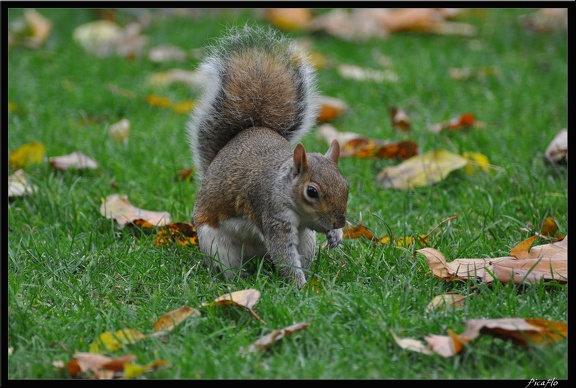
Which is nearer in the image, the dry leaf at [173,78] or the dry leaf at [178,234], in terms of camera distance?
the dry leaf at [178,234]

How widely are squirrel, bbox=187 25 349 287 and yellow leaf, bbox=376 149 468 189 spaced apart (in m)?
0.57

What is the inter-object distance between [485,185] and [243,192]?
1120mm

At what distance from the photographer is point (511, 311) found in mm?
2232

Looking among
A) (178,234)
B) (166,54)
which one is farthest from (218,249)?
(166,54)

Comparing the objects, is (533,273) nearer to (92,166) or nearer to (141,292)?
(141,292)

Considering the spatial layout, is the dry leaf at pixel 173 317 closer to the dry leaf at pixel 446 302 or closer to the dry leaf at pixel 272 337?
the dry leaf at pixel 272 337

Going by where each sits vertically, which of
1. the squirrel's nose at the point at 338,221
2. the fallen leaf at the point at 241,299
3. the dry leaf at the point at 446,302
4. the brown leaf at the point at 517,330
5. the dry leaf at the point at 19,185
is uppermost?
the squirrel's nose at the point at 338,221

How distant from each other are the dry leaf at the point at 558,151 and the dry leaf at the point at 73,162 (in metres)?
1.81

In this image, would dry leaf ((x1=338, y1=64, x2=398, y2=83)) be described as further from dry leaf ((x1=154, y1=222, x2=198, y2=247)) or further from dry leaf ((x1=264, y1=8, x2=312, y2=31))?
dry leaf ((x1=154, y1=222, x2=198, y2=247))

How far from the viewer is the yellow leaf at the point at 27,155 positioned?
12.1ft

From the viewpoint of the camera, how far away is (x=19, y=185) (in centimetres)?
344

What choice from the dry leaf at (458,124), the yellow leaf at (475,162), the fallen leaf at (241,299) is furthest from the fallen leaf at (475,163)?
the fallen leaf at (241,299)

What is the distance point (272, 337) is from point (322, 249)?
2.45ft

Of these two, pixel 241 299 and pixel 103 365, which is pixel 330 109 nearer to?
pixel 241 299
